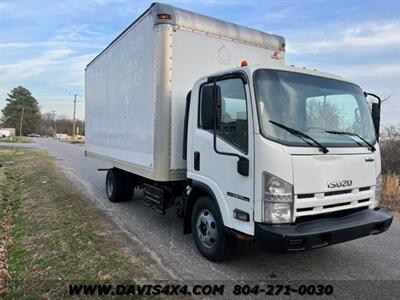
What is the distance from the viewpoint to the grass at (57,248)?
456cm

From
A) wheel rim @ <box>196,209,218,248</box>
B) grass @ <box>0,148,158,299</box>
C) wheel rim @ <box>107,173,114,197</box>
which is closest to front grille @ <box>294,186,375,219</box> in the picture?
wheel rim @ <box>196,209,218,248</box>

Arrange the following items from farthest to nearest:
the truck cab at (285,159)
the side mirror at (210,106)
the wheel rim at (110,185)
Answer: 1. the wheel rim at (110,185)
2. the side mirror at (210,106)
3. the truck cab at (285,159)

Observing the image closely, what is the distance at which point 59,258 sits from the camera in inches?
208

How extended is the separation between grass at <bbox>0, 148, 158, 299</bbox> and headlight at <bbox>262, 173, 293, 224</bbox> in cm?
186

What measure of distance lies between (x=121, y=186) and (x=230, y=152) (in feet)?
16.6

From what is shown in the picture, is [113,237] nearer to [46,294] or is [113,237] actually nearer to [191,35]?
[46,294]

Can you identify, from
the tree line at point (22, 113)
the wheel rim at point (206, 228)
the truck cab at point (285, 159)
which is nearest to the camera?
the truck cab at point (285, 159)

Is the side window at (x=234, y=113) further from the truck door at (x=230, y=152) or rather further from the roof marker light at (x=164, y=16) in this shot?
the roof marker light at (x=164, y=16)

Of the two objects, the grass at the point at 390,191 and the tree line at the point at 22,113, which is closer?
the grass at the point at 390,191

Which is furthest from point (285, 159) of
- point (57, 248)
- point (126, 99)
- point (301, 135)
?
point (126, 99)

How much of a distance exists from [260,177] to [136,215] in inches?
172

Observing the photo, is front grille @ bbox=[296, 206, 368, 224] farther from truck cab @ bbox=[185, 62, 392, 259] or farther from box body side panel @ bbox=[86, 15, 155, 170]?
box body side panel @ bbox=[86, 15, 155, 170]

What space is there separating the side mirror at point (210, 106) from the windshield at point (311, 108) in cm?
52

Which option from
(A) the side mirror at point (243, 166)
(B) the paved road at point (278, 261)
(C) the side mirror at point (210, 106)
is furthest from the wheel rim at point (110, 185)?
(A) the side mirror at point (243, 166)
